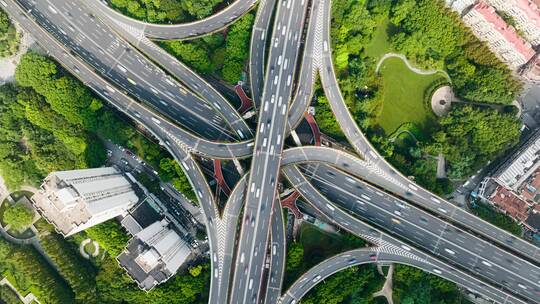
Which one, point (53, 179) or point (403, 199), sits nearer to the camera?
point (53, 179)

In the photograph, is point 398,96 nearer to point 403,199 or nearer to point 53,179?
point 403,199

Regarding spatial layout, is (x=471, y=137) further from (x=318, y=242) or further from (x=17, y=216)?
(x=17, y=216)

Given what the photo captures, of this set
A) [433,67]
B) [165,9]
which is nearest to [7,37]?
[165,9]

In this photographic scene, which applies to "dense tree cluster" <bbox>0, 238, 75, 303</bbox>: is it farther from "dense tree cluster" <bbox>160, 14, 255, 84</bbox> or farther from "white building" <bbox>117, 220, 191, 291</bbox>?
"dense tree cluster" <bbox>160, 14, 255, 84</bbox>

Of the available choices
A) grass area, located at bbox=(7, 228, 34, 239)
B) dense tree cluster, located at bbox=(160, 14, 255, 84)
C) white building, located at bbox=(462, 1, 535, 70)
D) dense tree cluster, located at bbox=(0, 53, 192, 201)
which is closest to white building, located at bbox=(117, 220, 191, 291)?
dense tree cluster, located at bbox=(0, 53, 192, 201)

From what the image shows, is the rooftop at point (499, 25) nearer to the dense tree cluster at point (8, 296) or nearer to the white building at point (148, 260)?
Result: the white building at point (148, 260)

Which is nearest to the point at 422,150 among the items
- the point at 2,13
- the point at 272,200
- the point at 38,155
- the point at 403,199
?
the point at 403,199

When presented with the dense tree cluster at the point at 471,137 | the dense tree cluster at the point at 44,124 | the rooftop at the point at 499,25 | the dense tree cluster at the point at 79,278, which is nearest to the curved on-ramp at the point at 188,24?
the dense tree cluster at the point at 44,124
